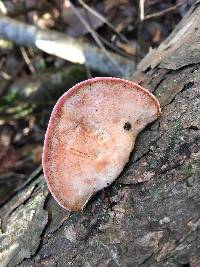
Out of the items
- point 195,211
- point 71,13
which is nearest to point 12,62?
point 71,13

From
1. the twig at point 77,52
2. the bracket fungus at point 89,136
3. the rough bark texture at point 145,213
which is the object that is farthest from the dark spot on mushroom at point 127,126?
the twig at point 77,52

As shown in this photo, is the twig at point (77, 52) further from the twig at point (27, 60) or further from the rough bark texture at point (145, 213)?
the rough bark texture at point (145, 213)

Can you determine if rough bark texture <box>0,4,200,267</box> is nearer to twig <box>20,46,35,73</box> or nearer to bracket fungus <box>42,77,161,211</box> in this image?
bracket fungus <box>42,77,161,211</box>

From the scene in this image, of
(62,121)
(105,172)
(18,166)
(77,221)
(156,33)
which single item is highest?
(62,121)

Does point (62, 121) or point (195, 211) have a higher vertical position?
point (62, 121)

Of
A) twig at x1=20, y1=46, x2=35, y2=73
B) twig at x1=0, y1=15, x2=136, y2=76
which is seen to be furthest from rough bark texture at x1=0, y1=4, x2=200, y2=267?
twig at x1=20, y1=46, x2=35, y2=73

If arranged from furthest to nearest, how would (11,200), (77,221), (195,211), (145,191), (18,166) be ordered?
(18,166)
(11,200)
(77,221)
(145,191)
(195,211)

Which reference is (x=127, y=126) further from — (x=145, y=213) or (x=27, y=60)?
(x=27, y=60)

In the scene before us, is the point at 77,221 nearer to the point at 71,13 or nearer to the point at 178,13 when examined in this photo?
the point at 178,13
